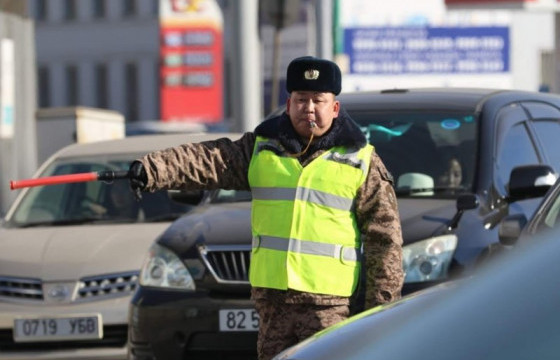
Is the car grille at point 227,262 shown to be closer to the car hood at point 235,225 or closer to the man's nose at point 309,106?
the car hood at point 235,225

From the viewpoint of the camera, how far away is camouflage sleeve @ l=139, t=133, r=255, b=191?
6.21 meters

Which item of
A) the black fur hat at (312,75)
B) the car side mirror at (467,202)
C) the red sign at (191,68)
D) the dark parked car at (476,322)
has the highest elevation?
the black fur hat at (312,75)

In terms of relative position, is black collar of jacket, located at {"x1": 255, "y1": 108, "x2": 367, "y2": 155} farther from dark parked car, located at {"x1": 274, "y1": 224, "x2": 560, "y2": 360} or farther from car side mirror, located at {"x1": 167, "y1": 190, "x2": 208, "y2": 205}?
car side mirror, located at {"x1": 167, "y1": 190, "x2": 208, "y2": 205}

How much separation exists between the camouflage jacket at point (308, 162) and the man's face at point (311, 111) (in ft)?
0.14

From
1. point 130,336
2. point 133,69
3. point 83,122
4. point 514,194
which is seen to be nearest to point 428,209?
point 514,194

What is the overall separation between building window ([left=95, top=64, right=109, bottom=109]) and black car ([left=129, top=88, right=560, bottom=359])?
66.7m

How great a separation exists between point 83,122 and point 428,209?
1015cm

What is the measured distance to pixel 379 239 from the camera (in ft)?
20.3

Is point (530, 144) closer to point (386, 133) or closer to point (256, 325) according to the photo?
point (386, 133)

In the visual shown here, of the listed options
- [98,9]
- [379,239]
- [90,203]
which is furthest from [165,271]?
[98,9]

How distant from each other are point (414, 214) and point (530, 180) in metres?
0.54

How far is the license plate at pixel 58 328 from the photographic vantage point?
32.6 feet

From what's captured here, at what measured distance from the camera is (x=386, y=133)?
8.95 metres

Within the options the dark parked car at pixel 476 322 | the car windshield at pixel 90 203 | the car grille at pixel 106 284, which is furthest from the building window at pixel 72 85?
the dark parked car at pixel 476 322
